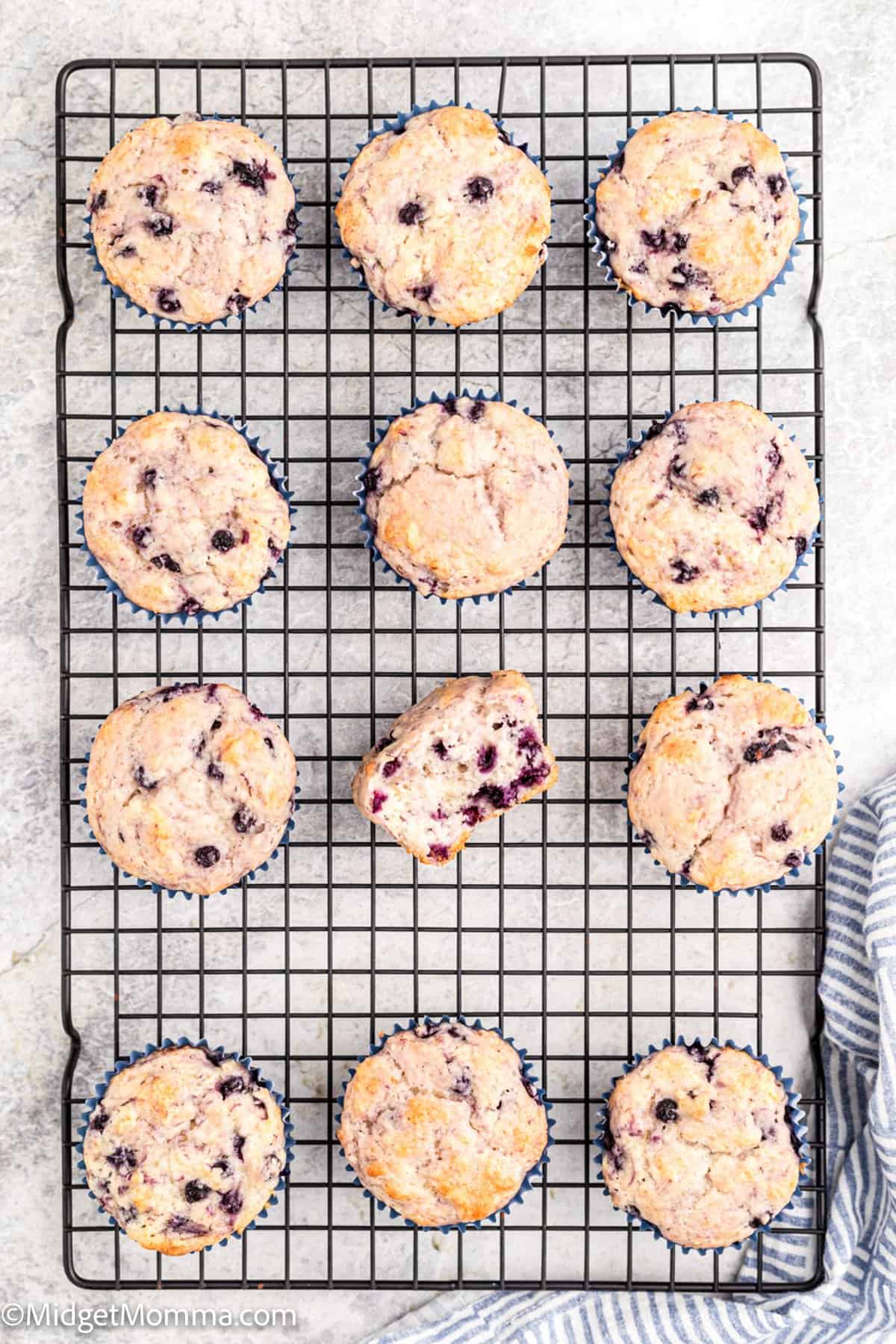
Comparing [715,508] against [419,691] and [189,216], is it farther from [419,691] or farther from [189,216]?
[189,216]

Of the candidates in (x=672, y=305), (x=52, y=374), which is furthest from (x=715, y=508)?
(x=52, y=374)

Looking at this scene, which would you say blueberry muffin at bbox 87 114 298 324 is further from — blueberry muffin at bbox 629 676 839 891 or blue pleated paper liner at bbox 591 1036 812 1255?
blue pleated paper liner at bbox 591 1036 812 1255

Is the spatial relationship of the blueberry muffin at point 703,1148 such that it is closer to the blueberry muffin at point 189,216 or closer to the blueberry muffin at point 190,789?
the blueberry muffin at point 190,789

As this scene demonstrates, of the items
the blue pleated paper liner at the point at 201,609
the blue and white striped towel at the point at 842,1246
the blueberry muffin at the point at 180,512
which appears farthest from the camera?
the blue and white striped towel at the point at 842,1246

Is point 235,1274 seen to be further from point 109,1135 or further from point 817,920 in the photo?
point 817,920

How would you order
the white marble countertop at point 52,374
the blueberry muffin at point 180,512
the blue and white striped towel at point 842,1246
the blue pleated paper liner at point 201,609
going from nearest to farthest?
1. the blueberry muffin at point 180,512
2. the blue pleated paper liner at point 201,609
3. the blue and white striped towel at point 842,1246
4. the white marble countertop at point 52,374

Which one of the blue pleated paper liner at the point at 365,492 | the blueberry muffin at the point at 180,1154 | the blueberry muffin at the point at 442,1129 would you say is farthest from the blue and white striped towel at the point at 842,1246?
the blue pleated paper liner at the point at 365,492

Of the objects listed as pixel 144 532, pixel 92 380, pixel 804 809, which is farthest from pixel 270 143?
pixel 804 809
